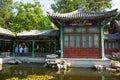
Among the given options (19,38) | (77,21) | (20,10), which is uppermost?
(20,10)

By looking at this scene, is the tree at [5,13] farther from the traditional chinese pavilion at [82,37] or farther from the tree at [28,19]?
the traditional chinese pavilion at [82,37]

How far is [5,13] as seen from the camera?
92.2 feet

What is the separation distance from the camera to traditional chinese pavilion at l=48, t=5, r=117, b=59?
1491 cm

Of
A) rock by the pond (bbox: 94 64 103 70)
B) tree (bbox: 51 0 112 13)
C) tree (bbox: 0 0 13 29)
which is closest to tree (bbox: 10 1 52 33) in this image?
tree (bbox: 0 0 13 29)

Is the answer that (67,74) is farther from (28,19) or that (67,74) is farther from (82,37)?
(28,19)

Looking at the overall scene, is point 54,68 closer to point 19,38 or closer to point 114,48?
point 19,38

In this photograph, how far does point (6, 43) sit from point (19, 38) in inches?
167

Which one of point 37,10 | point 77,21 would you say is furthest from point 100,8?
point 77,21

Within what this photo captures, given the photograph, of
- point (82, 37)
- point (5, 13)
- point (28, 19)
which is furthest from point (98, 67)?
point (5, 13)

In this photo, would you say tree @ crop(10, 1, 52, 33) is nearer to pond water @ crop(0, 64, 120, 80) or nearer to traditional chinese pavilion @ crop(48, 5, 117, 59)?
traditional chinese pavilion @ crop(48, 5, 117, 59)

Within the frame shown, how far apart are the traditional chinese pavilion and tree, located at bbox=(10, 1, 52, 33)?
10820 mm

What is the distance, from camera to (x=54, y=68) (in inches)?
528

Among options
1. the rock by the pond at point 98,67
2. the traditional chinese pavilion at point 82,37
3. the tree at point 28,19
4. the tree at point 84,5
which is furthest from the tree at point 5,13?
the rock by the pond at point 98,67

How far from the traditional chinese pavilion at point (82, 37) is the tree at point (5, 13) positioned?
1540 cm
